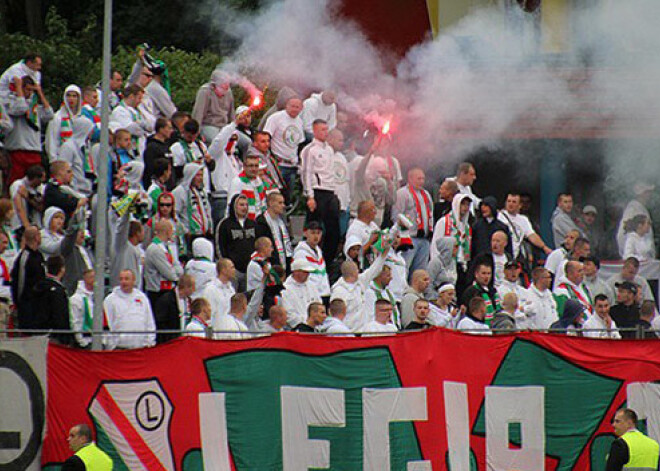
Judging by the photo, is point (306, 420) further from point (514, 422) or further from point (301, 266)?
point (301, 266)

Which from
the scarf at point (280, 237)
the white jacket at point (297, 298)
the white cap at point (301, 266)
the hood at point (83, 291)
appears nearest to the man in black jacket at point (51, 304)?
the hood at point (83, 291)

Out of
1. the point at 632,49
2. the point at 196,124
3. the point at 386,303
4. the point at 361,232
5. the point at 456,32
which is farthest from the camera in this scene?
the point at 456,32

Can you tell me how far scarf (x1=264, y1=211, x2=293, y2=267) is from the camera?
18.2 metres

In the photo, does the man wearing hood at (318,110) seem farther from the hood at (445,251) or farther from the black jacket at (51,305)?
the black jacket at (51,305)

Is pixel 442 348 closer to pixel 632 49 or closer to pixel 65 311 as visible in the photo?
pixel 65 311

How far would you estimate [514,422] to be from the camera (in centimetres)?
1410

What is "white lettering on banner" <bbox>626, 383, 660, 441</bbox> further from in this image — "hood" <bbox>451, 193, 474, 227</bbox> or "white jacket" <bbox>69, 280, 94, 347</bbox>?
"white jacket" <bbox>69, 280, 94, 347</bbox>

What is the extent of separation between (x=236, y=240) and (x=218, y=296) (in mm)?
1991

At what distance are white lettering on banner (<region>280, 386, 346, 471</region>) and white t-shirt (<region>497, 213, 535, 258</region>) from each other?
5.81 metres

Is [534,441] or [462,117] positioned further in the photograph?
[462,117]

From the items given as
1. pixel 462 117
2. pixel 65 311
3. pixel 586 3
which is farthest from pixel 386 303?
pixel 586 3

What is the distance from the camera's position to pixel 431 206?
64.1 feet

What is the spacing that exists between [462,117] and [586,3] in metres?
3.47

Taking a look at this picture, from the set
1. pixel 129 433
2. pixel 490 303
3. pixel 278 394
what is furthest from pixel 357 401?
pixel 490 303
